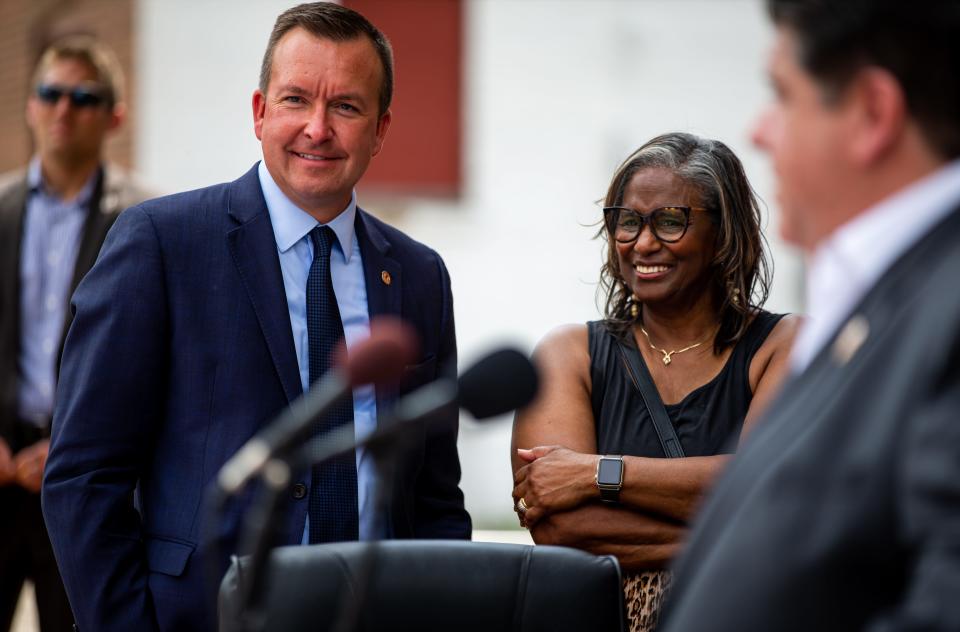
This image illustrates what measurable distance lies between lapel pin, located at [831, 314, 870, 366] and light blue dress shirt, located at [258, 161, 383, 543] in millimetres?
1766

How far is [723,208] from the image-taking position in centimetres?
344

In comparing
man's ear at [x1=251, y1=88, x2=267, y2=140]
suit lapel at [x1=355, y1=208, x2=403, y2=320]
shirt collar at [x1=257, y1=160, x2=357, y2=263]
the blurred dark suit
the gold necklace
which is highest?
man's ear at [x1=251, y1=88, x2=267, y2=140]

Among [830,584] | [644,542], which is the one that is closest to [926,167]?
[830,584]

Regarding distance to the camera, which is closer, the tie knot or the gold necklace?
the tie knot

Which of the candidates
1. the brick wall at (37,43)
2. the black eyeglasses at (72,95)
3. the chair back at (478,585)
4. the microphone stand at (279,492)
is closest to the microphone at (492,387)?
the microphone stand at (279,492)

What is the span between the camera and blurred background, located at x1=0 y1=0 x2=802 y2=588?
9.24 meters

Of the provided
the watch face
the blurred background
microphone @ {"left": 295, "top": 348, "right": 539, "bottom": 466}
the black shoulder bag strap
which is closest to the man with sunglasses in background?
the black shoulder bag strap

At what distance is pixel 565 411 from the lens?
11.2ft

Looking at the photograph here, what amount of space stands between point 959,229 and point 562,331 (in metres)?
2.10

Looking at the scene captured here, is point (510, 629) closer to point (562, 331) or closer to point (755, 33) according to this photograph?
point (562, 331)

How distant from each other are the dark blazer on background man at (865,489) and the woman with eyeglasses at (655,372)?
156cm

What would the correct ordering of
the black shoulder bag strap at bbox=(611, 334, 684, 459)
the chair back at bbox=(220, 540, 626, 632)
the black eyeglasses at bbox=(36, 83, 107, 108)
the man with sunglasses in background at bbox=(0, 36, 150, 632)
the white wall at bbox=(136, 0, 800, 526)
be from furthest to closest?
1. the white wall at bbox=(136, 0, 800, 526)
2. the black eyeglasses at bbox=(36, 83, 107, 108)
3. the man with sunglasses in background at bbox=(0, 36, 150, 632)
4. the black shoulder bag strap at bbox=(611, 334, 684, 459)
5. the chair back at bbox=(220, 540, 626, 632)

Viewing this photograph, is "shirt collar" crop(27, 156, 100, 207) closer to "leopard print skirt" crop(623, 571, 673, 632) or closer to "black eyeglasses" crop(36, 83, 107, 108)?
"black eyeglasses" crop(36, 83, 107, 108)

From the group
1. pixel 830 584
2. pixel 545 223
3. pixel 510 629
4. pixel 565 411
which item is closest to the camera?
pixel 830 584
